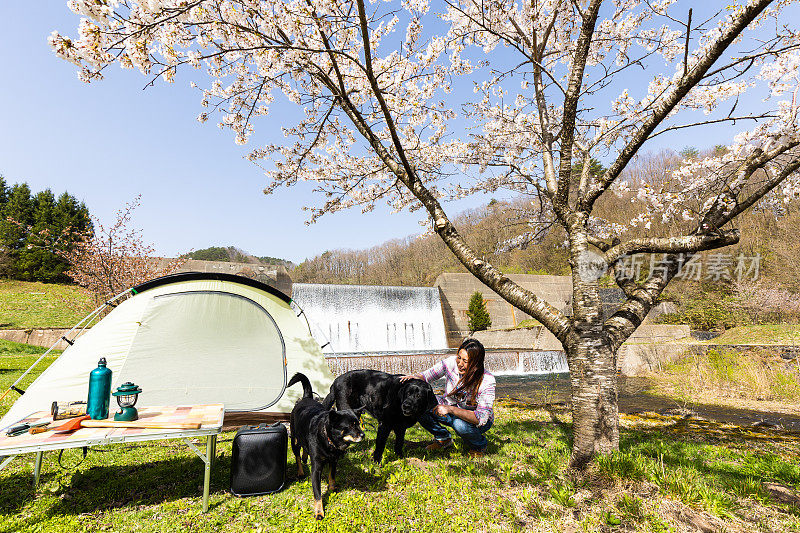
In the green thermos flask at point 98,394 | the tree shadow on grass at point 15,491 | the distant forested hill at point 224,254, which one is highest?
the distant forested hill at point 224,254

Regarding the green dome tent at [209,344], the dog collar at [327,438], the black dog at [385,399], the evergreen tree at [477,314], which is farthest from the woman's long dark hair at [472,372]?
the evergreen tree at [477,314]

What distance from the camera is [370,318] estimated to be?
17.4m

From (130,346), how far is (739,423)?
29.4 feet

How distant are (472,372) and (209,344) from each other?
344cm

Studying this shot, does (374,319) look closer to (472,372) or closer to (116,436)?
(472,372)

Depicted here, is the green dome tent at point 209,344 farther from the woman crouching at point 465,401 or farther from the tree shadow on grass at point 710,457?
the tree shadow on grass at point 710,457

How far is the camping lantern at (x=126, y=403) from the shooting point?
2.64 metres

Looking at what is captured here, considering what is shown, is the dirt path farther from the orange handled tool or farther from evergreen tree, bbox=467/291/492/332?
evergreen tree, bbox=467/291/492/332

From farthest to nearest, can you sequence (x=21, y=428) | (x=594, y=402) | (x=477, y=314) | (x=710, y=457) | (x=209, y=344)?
(x=477, y=314), (x=209, y=344), (x=710, y=457), (x=594, y=402), (x=21, y=428)

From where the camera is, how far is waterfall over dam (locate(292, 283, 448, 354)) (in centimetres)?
1650

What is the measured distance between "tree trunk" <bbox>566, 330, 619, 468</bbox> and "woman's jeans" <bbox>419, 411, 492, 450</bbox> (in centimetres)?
81

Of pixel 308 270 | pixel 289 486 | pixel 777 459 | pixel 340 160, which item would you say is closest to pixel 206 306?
pixel 289 486

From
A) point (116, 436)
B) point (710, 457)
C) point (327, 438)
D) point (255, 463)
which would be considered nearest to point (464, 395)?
point (327, 438)

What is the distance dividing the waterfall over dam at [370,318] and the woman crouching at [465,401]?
12381 mm
